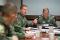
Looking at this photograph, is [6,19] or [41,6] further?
[41,6]

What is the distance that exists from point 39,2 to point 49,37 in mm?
2758

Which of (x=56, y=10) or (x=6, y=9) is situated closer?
(x=6, y=9)

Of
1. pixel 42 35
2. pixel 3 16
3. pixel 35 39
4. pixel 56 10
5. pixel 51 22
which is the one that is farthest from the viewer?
pixel 56 10

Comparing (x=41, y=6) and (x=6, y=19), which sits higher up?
(x=41, y=6)

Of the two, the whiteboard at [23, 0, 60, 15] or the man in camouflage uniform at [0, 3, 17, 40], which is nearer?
the man in camouflage uniform at [0, 3, 17, 40]

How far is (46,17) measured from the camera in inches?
169

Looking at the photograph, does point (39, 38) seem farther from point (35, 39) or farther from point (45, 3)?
point (45, 3)

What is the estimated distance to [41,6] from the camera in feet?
17.7

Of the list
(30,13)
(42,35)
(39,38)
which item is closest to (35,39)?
(39,38)

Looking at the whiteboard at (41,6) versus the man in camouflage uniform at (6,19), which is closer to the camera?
the man in camouflage uniform at (6,19)

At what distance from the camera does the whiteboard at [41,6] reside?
5359mm

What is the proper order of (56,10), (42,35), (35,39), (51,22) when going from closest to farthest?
(35,39), (42,35), (51,22), (56,10)

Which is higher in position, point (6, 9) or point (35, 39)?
point (6, 9)

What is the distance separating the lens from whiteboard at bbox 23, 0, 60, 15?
5.36 m
